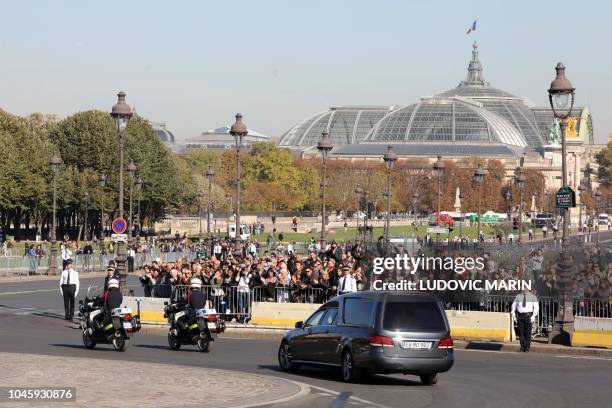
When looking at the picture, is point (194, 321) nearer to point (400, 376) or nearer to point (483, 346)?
point (400, 376)

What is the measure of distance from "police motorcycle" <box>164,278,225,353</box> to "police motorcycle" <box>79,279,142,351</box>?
81 centimetres

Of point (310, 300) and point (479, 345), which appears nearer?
point (479, 345)

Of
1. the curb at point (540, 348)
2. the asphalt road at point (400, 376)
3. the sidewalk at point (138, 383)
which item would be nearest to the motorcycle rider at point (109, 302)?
the asphalt road at point (400, 376)

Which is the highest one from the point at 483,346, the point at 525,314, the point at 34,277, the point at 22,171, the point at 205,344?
the point at 22,171

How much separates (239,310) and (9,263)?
35.1m

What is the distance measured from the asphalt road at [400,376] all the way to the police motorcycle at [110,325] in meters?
0.31

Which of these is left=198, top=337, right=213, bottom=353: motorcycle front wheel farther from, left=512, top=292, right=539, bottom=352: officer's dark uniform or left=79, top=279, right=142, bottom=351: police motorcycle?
left=512, top=292, right=539, bottom=352: officer's dark uniform

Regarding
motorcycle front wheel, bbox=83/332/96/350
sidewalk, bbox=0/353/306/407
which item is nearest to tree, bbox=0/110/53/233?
motorcycle front wheel, bbox=83/332/96/350

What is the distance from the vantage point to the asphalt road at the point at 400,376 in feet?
72.5

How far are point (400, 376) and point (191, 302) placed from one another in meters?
5.39

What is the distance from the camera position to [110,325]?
99.7ft

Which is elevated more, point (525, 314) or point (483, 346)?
point (525, 314)

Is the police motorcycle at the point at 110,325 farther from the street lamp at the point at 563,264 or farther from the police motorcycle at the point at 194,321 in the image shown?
the street lamp at the point at 563,264

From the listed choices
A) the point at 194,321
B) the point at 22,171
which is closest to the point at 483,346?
the point at 194,321
